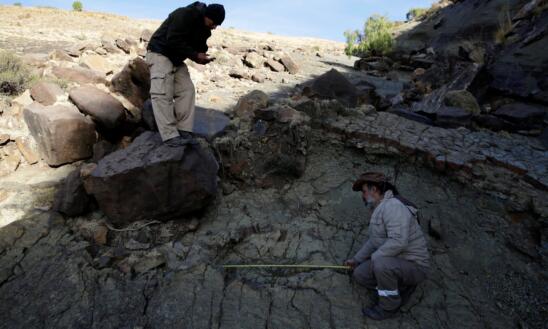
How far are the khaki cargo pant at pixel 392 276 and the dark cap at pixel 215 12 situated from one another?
255cm

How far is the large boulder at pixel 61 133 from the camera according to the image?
12.7 feet

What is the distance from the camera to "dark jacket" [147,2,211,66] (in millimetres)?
2945

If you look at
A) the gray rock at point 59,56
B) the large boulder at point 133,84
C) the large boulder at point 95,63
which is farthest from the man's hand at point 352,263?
the gray rock at point 59,56

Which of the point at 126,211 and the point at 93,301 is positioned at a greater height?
the point at 126,211

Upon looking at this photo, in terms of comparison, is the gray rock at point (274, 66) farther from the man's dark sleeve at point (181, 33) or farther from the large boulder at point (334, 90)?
the man's dark sleeve at point (181, 33)

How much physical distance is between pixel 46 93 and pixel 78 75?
0.86m

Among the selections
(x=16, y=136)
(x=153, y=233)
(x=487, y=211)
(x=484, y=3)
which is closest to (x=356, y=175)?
(x=487, y=211)

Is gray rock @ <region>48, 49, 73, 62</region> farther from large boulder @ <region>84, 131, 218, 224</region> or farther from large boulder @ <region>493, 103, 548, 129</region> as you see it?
large boulder @ <region>493, 103, 548, 129</region>

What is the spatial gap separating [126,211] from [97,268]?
57 cm

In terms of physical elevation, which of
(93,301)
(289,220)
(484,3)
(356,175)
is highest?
(484,3)

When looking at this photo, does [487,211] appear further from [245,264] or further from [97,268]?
[97,268]

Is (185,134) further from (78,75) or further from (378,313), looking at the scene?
(78,75)

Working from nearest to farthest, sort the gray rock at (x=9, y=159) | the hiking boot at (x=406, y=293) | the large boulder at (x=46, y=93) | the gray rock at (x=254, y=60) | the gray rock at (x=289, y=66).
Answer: the hiking boot at (x=406, y=293) → the gray rock at (x=9, y=159) → the large boulder at (x=46, y=93) → the gray rock at (x=254, y=60) → the gray rock at (x=289, y=66)

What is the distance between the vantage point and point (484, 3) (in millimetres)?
9188
